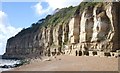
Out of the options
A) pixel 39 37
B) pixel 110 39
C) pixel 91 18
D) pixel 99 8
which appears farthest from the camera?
pixel 39 37

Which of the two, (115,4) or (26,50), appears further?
(26,50)

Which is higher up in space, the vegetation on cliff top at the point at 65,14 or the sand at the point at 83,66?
the vegetation on cliff top at the point at 65,14

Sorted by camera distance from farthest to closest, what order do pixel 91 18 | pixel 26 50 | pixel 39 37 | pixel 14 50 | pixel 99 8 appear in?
1. pixel 14 50
2. pixel 26 50
3. pixel 39 37
4. pixel 91 18
5. pixel 99 8

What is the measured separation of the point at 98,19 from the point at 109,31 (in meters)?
2.92

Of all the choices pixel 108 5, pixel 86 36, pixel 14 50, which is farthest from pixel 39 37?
pixel 108 5

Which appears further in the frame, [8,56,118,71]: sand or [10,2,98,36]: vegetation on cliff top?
[10,2,98,36]: vegetation on cliff top

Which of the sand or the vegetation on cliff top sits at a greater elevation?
the vegetation on cliff top

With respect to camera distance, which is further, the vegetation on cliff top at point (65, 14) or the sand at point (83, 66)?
the vegetation on cliff top at point (65, 14)

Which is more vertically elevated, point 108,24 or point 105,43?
point 108,24

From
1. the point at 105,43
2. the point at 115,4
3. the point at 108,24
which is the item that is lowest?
the point at 105,43

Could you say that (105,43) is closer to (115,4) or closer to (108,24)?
(108,24)

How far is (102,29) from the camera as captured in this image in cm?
3362

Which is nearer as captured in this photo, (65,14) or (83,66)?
(83,66)

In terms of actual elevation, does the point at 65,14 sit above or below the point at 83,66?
above
